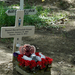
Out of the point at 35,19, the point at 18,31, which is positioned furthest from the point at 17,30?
the point at 35,19

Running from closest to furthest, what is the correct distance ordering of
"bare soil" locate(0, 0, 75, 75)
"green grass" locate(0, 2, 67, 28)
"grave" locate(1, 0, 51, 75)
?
"grave" locate(1, 0, 51, 75)
"bare soil" locate(0, 0, 75, 75)
"green grass" locate(0, 2, 67, 28)

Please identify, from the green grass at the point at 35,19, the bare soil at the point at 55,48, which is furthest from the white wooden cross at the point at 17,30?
the green grass at the point at 35,19

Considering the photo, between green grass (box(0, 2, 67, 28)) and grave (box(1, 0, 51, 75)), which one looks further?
green grass (box(0, 2, 67, 28))

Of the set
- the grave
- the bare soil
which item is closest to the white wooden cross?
the grave

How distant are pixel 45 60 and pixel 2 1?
633cm

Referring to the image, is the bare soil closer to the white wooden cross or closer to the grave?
the grave

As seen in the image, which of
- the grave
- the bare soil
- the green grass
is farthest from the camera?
the green grass

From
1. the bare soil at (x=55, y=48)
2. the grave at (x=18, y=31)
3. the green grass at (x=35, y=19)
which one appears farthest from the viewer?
the green grass at (x=35, y=19)

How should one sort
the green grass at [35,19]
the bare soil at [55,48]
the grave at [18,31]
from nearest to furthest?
the grave at [18,31] → the bare soil at [55,48] → the green grass at [35,19]

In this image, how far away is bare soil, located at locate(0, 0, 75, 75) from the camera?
3846 millimetres

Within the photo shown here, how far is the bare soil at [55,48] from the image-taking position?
385cm

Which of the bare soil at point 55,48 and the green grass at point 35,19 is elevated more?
the green grass at point 35,19

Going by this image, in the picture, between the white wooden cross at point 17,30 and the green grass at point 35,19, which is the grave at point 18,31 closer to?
the white wooden cross at point 17,30

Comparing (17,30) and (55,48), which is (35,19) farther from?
(17,30)
